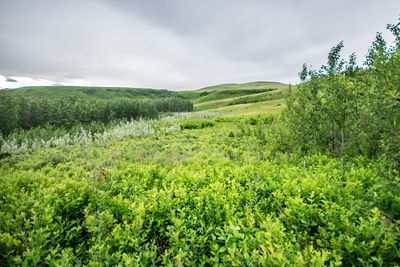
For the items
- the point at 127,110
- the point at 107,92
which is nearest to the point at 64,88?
the point at 107,92

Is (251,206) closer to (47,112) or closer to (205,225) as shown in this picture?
(205,225)

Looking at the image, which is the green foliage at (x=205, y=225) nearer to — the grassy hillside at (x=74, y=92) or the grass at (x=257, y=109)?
the grass at (x=257, y=109)

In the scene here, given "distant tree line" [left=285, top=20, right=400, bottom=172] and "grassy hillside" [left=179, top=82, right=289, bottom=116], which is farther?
"grassy hillside" [left=179, top=82, right=289, bottom=116]

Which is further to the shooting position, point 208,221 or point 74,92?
point 74,92

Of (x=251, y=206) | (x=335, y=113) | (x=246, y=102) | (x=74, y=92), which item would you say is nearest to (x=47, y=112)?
(x=251, y=206)

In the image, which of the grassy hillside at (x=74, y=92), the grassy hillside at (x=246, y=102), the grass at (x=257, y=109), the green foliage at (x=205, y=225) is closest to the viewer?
the green foliage at (x=205, y=225)

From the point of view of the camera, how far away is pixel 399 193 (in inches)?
106

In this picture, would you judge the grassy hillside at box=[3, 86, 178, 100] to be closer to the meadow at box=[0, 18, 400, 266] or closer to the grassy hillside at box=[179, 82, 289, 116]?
the grassy hillside at box=[179, 82, 289, 116]

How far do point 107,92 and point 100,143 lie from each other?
142 meters

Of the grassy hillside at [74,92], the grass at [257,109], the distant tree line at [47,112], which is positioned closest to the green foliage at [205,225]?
the distant tree line at [47,112]

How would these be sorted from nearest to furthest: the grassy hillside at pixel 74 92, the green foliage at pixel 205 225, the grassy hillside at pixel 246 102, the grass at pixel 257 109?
the green foliage at pixel 205 225 → the grass at pixel 257 109 → the grassy hillside at pixel 246 102 → the grassy hillside at pixel 74 92

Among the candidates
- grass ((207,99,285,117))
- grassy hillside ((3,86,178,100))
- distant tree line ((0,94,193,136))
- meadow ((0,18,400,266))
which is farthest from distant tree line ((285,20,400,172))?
grassy hillside ((3,86,178,100))

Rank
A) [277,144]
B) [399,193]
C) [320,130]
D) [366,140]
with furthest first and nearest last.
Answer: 1. [277,144]
2. [320,130]
3. [366,140]
4. [399,193]

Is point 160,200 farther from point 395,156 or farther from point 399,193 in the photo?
point 395,156
